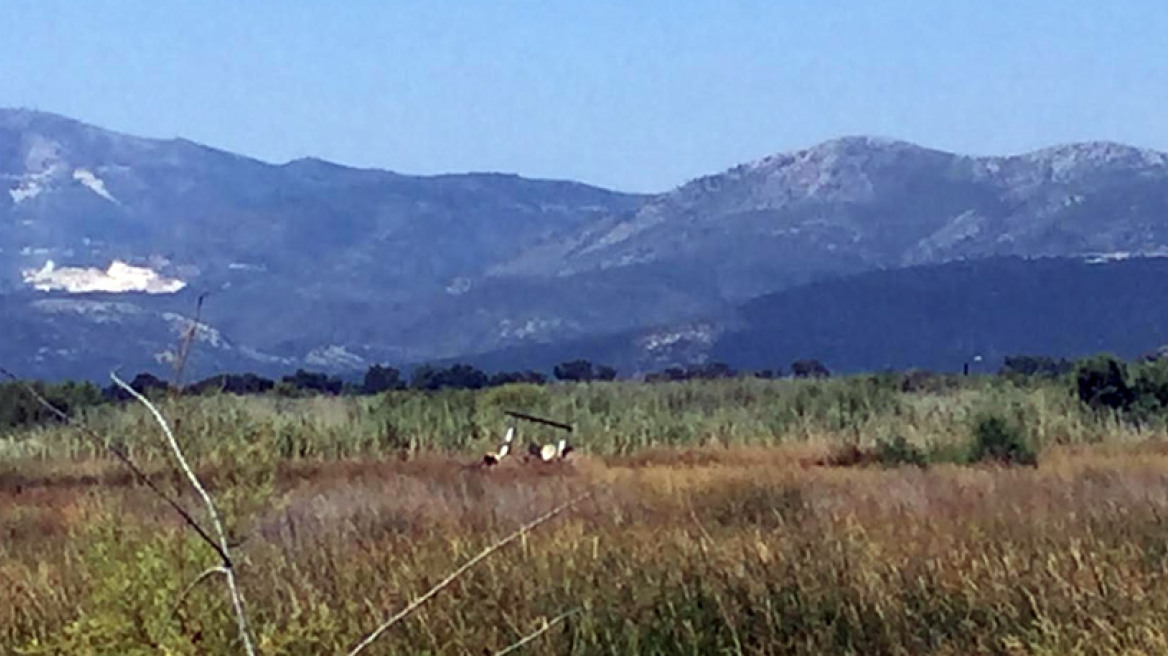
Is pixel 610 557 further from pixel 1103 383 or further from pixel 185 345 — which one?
pixel 1103 383

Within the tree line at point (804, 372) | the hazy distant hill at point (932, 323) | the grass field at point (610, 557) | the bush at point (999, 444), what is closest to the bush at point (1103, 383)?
the tree line at point (804, 372)

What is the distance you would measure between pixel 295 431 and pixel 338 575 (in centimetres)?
1811

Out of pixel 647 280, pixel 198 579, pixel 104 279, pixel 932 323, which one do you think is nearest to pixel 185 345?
pixel 198 579

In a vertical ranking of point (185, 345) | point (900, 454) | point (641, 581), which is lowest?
point (900, 454)

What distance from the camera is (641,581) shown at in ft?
40.4

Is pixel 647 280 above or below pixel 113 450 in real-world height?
above

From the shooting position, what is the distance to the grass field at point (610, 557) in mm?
9070

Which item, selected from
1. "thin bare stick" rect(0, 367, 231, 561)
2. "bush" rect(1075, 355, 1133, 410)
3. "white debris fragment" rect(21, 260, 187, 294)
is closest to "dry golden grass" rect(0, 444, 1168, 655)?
"thin bare stick" rect(0, 367, 231, 561)

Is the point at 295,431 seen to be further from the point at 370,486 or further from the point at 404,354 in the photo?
the point at 404,354

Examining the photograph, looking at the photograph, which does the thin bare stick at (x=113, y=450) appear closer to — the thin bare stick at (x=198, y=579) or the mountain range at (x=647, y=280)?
the thin bare stick at (x=198, y=579)

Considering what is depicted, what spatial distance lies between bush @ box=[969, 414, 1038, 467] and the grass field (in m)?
0.48

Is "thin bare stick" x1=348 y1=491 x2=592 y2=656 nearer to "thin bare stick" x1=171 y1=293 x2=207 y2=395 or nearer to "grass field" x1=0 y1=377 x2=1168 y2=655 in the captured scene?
"grass field" x1=0 y1=377 x2=1168 y2=655

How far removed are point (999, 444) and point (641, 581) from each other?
15.7 m

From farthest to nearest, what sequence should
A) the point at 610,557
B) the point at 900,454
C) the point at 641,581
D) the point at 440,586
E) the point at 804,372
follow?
the point at 804,372 < the point at 900,454 < the point at 610,557 < the point at 641,581 < the point at 440,586
